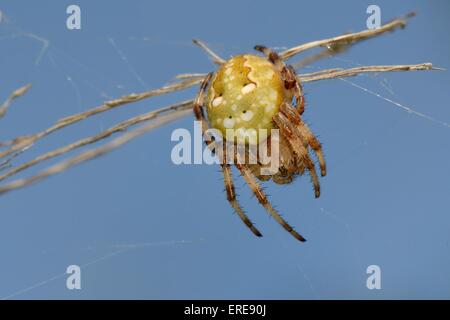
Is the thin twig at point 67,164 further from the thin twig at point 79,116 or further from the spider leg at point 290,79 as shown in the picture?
the spider leg at point 290,79

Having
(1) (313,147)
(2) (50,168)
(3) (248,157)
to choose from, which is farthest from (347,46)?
(2) (50,168)

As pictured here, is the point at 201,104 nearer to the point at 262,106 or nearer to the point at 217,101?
the point at 217,101

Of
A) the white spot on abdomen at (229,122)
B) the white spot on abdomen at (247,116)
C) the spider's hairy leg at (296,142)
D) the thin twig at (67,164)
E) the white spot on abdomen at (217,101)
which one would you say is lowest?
the thin twig at (67,164)

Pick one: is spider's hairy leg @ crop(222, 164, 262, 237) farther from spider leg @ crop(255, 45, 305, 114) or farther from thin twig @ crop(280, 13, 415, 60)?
thin twig @ crop(280, 13, 415, 60)

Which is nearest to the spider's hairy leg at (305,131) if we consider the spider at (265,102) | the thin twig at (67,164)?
the spider at (265,102)

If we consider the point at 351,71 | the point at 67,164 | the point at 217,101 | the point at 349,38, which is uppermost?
the point at 349,38

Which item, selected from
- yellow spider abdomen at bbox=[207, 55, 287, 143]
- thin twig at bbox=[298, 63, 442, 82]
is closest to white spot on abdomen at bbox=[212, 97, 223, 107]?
yellow spider abdomen at bbox=[207, 55, 287, 143]

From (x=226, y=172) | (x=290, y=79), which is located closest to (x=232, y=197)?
(x=226, y=172)
